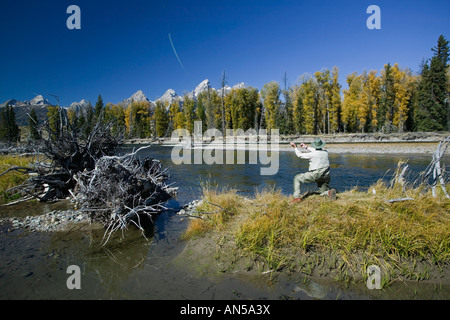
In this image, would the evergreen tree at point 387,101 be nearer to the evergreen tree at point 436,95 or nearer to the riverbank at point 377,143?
the evergreen tree at point 436,95

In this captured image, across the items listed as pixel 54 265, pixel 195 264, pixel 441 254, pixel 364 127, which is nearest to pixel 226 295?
pixel 195 264

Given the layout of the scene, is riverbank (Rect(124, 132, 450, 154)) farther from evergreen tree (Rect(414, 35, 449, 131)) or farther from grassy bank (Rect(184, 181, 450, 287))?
grassy bank (Rect(184, 181, 450, 287))

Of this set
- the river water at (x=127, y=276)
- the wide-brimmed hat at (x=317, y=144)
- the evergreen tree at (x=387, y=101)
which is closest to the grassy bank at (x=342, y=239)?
the river water at (x=127, y=276)

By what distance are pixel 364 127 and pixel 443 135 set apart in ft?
64.0

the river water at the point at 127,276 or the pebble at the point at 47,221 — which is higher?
the pebble at the point at 47,221

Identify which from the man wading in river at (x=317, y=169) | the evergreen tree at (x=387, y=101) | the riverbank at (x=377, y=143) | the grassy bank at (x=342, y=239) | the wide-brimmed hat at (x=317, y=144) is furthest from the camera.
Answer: the evergreen tree at (x=387, y=101)

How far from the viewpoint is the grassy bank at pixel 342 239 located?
437cm

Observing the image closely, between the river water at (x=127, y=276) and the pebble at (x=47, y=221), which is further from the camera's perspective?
the pebble at (x=47, y=221)

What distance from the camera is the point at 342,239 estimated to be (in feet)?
15.5

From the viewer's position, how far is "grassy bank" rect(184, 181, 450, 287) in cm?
437

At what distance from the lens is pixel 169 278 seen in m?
4.42

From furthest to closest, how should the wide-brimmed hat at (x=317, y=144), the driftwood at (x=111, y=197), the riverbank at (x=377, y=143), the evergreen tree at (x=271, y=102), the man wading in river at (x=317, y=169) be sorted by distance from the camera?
the evergreen tree at (x=271, y=102)
the riverbank at (x=377, y=143)
the wide-brimmed hat at (x=317, y=144)
the man wading in river at (x=317, y=169)
the driftwood at (x=111, y=197)
